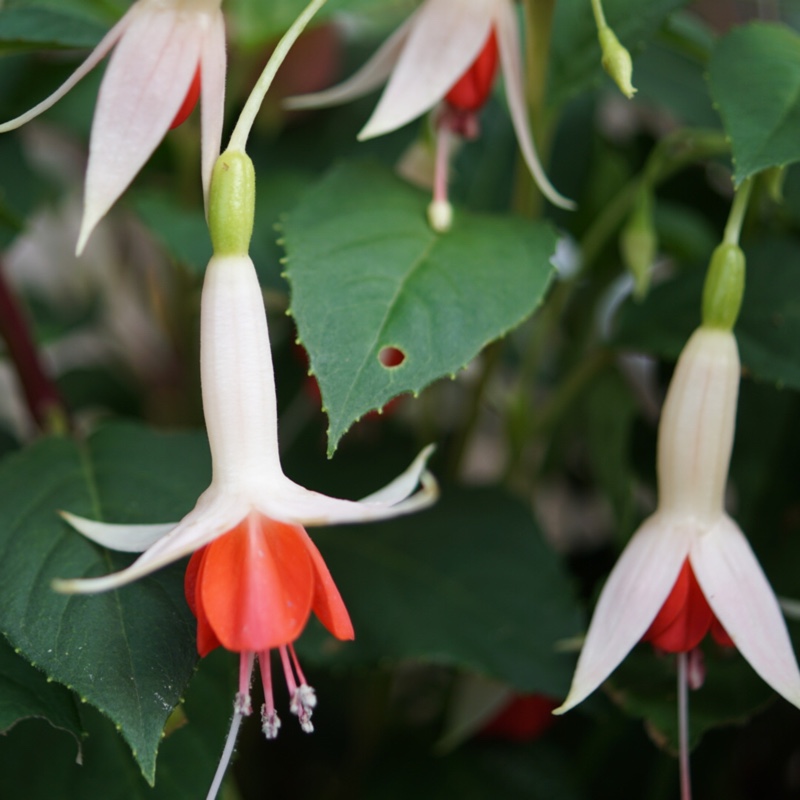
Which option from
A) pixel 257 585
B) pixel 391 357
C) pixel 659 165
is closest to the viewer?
pixel 257 585

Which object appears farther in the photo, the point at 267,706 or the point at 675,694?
the point at 675,694

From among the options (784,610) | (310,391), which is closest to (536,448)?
(310,391)

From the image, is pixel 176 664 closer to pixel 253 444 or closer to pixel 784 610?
pixel 253 444

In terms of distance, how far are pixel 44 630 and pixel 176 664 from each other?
5 centimetres

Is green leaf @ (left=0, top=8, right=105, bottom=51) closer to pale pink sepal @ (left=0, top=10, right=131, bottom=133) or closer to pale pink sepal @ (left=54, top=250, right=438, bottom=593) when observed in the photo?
pale pink sepal @ (left=0, top=10, right=131, bottom=133)

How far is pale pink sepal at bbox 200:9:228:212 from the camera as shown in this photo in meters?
0.39

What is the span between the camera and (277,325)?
83cm

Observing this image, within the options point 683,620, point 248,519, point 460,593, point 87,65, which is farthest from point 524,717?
point 87,65

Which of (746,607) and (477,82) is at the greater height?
(477,82)

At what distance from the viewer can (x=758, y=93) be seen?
1.46ft

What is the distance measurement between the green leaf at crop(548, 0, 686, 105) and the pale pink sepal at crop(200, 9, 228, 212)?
0.21m

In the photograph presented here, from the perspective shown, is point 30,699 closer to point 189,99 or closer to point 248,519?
point 248,519

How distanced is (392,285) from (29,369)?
273mm

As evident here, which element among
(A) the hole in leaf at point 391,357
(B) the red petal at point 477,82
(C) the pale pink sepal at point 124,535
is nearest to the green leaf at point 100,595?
(C) the pale pink sepal at point 124,535
